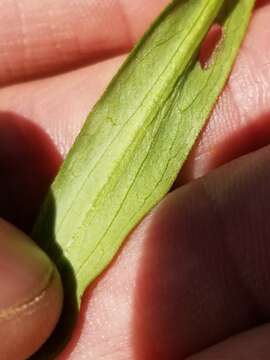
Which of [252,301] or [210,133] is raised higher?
[210,133]

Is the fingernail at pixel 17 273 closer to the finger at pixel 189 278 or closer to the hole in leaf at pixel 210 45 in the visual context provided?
the finger at pixel 189 278

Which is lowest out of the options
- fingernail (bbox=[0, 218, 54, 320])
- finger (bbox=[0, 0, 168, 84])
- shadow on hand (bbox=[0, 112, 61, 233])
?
shadow on hand (bbox=[0, 112, 61, 233])

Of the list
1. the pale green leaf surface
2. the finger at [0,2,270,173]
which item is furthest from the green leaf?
the finger at [0,2,270,173]

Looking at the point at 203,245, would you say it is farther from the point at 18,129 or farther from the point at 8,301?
the point at 18,129

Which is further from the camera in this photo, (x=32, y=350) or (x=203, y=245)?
(x=203, y=245)

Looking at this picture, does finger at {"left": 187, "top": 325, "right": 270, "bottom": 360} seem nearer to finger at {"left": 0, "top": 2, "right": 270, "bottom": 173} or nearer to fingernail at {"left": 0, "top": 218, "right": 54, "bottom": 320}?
fingernail at {"left": 0, "top": 218, "right": 54, "bottom": 320}

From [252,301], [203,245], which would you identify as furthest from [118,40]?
[252,301]

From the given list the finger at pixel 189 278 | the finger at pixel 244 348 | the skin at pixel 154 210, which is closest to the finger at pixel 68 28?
the skin at pixel 154 210
